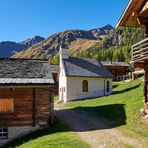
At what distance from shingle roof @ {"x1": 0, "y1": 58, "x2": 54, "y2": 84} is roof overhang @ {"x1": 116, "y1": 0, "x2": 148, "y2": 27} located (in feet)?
25.9

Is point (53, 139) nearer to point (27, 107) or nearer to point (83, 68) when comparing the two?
point (27, 107)

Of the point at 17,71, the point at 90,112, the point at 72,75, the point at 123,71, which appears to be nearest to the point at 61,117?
the point at 90,112

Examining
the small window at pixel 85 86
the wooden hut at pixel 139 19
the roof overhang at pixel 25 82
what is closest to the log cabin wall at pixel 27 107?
the roof overhang at pixel 25 82

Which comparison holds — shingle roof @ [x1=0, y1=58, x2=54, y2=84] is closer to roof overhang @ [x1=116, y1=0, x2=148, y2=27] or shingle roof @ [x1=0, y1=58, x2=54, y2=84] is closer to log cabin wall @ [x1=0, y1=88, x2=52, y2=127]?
log cabin wall @ [x1=0, y1=88, x2=52, y2=127]

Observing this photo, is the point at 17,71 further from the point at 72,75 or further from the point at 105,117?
the point at 72,75

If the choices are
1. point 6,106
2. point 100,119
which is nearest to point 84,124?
point 100,119

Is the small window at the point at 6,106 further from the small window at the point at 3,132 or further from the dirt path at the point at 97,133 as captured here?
the dirt path at the point at 97,133

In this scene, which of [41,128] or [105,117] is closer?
[41,128]

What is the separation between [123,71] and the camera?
287 ft

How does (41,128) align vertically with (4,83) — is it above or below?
below

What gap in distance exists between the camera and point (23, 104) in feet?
85.8

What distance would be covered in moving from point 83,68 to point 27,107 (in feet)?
91.6

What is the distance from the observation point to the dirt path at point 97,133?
18.6m

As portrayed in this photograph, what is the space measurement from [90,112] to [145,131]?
12781 mm
